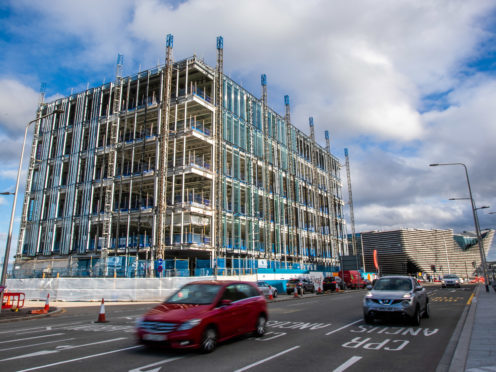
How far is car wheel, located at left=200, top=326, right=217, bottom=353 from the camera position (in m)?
7.23

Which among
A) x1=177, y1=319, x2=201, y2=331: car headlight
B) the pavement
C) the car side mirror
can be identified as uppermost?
the car side mirror

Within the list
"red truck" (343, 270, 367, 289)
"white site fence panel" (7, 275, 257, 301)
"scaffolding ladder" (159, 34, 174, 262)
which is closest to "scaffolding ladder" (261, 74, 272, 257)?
"red truck" (343, 270, 367, 289)

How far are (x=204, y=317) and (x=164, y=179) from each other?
28950 mm

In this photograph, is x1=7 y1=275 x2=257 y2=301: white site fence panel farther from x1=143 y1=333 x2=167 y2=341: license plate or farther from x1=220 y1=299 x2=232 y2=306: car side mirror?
x1=143 y1=333 x2=167 y2=341: license plate

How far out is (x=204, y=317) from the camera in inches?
287

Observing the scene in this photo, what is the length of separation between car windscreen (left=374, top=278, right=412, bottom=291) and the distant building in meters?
111

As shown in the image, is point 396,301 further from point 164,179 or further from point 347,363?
point 164,179

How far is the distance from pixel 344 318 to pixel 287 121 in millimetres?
44368

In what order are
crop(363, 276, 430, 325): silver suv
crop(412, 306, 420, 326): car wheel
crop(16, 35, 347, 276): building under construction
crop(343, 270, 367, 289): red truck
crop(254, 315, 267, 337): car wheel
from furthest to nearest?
crop(343, 270, 367, 289): red truck, crop(16, 35, 347, 276): building under construction, crop(412, 306, 420, 326): car wheel, crop(363, 276, 430, 325): silver suv, crop(254, 315, 267, 337): car wheel

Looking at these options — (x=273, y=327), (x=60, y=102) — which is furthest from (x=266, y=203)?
(x=273, y=327)

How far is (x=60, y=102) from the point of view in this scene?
48562 millimetres

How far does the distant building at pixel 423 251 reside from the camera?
117812mm

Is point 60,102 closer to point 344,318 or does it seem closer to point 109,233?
point 109,233

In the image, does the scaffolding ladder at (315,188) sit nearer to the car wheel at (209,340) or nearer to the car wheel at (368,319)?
the car wheel at (368,319)
